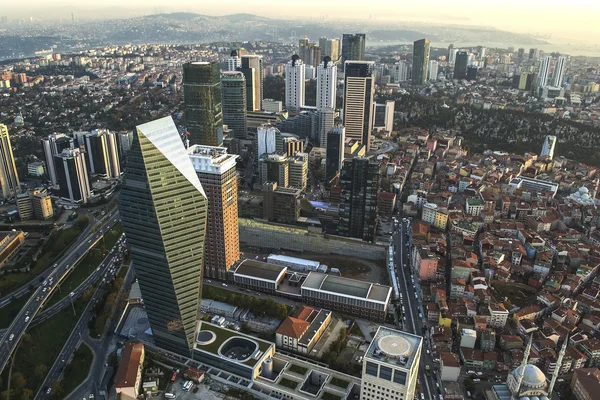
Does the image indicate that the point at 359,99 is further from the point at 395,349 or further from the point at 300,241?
the point at 395,349

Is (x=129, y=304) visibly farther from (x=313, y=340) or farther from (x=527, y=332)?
(x=527, y=332)

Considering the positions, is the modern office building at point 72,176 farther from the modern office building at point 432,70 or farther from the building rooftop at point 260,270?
the modern office building at point 432,70

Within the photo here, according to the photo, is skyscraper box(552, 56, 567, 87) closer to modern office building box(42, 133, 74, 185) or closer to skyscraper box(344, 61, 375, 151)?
skyscraper box(344, 61, 375, 151)

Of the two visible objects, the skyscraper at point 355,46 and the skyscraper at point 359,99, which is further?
the skyscraper at point 355,46

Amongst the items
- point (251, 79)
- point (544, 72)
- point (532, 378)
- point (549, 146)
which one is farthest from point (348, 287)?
point (544, 72)

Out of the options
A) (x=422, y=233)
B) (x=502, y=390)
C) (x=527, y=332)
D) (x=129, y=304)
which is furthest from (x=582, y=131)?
(x=129, y=304)

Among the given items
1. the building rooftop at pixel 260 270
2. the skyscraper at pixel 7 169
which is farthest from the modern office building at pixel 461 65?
the skyscraper at pixel 7 169
